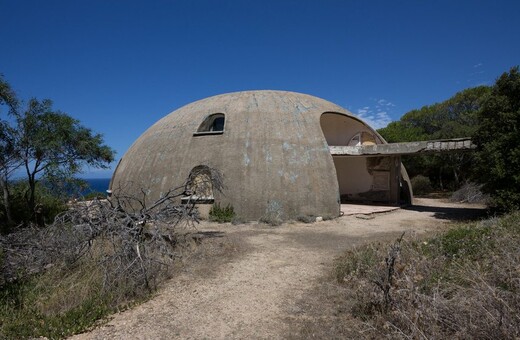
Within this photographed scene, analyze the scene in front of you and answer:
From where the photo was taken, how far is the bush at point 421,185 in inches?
1006

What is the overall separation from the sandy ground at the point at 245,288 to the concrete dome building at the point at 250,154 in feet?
5.64

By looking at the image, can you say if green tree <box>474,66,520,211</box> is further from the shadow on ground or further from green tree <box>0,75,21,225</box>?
green tree <box>0,75,21,225</box>

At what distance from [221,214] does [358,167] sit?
10.8m

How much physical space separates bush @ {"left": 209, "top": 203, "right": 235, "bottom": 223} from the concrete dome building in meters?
0.26

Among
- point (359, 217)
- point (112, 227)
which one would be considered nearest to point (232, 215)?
point (359, 217)

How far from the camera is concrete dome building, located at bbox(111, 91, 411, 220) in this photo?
13.5 m

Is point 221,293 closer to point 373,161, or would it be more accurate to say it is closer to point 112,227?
point 112,227

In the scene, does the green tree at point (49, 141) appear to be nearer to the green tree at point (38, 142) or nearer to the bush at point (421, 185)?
the green tree at point (38, 142)

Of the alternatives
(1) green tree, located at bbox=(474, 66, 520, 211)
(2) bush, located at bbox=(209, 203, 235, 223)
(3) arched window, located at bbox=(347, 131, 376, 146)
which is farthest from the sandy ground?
(3) arched window, located at bbox=(347, 131, 376, 146)

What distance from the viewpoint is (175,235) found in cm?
968

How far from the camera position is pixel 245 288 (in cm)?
649

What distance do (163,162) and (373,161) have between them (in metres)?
12.1

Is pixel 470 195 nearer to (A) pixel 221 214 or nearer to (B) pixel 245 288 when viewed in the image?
(A) pixel 221 214

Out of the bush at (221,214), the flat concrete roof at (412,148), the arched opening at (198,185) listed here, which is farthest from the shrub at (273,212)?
the flat concrete roof at (412,148)
